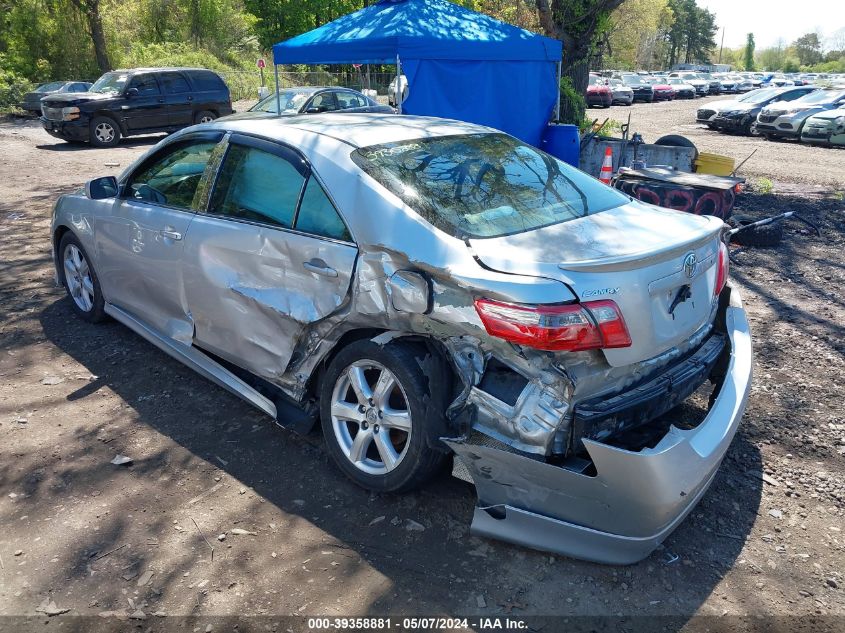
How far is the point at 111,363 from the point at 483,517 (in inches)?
120

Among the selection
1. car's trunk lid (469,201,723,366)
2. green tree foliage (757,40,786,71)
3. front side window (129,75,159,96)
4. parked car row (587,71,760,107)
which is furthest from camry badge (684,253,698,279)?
green tree foliage (757,40,786,71)

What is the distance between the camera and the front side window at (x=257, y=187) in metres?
3.55

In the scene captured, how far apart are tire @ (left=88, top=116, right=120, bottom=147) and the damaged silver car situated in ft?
46.4

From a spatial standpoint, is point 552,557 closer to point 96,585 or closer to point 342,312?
point 342,312

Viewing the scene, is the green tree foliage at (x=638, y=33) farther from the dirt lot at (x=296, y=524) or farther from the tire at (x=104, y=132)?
the dirt lot at (x=296, y=524)

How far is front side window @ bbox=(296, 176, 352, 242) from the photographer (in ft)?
10.8

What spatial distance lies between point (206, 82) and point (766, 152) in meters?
14.3

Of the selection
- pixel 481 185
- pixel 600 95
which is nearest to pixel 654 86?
pixel 600 95

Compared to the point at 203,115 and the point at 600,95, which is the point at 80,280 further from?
the point at 600,95

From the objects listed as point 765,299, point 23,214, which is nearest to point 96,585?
point 765,299

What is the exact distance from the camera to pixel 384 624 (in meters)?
2.58

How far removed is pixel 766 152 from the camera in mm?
17297

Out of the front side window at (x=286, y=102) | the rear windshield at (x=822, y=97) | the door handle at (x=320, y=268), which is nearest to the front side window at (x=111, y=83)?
the front side window at (x=286, y=102)

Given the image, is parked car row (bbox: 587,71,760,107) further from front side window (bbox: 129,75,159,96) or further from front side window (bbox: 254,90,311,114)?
front side window (bbox: 129,75,159,96)
